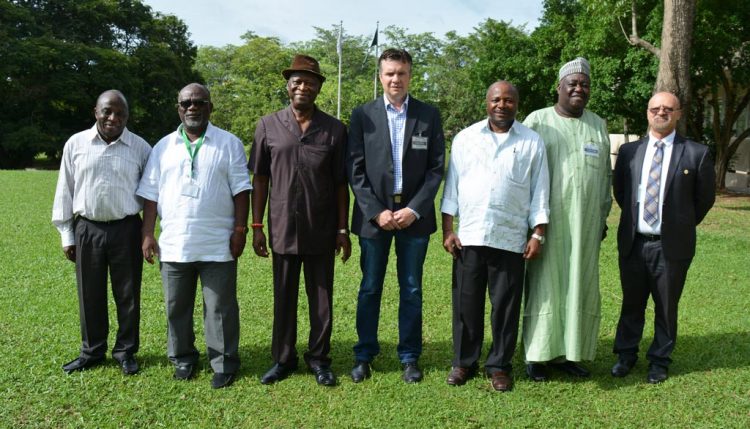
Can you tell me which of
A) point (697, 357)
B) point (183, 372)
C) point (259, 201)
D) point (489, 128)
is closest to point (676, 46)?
point (697, 357)

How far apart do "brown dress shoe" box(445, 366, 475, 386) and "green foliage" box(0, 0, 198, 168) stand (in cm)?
3100

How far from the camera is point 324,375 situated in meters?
4.57

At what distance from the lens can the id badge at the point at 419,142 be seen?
4.48m

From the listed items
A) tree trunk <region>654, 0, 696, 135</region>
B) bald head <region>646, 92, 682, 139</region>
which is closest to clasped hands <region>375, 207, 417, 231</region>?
bald head <region>646, 92, 682, 139</region>

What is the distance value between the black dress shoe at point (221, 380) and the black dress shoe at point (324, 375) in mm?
570

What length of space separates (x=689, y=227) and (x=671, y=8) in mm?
→ 8839

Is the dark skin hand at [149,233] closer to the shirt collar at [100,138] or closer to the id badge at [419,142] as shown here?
the shirt collar at [100,138]

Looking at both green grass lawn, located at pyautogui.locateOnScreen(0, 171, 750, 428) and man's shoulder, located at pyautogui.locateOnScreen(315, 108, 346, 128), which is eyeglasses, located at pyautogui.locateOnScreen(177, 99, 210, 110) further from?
green grass lawn, located at pyautogui.locateOnScreen(0, 171, 750, 428)

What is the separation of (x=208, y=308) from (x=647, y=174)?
125 inches

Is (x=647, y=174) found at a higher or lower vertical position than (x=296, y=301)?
higher

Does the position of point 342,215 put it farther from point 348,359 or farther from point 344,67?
point 344,67

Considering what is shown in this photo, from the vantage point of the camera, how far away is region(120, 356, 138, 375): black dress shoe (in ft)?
15.2

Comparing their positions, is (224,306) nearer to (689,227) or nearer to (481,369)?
(481,369)

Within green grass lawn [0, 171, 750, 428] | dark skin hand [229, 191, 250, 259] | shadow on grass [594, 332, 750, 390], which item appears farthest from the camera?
shadow on grass [594, 332, 750, 390]
